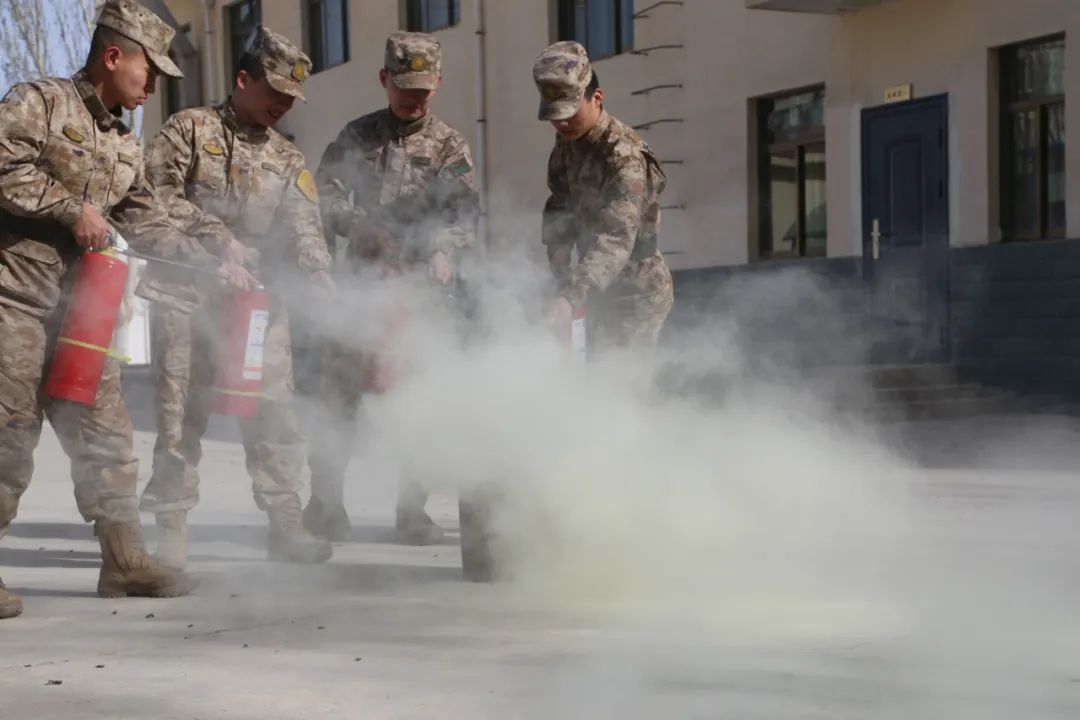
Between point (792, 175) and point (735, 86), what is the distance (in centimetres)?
110

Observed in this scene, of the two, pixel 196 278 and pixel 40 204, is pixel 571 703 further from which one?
pixel 196 278

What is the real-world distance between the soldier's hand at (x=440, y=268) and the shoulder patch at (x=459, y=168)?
15.0 inches

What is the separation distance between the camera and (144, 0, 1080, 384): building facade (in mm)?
12352

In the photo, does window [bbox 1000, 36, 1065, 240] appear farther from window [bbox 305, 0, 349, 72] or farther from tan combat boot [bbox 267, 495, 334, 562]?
window [bbox 305, 0, 349, 72]

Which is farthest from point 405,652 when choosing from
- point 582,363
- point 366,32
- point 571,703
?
point 366,32

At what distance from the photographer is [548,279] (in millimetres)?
6410

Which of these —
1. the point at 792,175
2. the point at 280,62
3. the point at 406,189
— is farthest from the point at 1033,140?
the point at 280,62

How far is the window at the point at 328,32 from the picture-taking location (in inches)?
841

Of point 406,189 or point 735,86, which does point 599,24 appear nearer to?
point 735,86

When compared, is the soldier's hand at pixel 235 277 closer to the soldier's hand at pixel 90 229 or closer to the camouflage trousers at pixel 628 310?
the soldier's hand at pixel 90 229

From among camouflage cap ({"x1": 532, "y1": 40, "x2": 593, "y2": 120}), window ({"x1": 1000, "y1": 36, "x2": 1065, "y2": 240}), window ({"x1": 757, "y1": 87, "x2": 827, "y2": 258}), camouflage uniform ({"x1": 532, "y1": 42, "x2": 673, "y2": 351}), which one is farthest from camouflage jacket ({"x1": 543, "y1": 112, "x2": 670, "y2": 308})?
window ({"x1": 757, "y1": 87, "x2": 827, "y2": 258})

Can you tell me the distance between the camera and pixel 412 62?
19.7ft

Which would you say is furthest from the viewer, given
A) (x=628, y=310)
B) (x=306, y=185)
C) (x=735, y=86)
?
(x=735, y=86)

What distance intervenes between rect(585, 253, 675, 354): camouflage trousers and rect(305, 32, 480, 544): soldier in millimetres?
728
